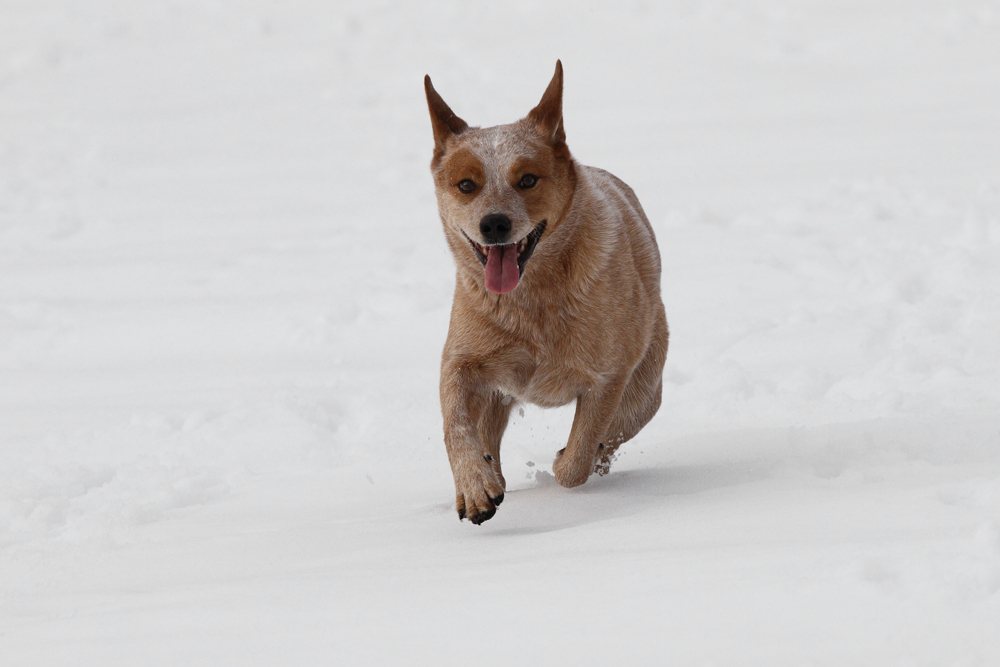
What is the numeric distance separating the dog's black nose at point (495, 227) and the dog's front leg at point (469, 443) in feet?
→ 1.91

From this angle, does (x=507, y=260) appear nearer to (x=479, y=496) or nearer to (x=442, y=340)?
(x=479, y=496)

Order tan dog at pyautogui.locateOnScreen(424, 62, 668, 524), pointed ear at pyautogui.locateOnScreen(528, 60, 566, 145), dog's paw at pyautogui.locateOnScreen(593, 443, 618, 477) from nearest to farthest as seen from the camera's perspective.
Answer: tan dog at pyautogui.locateOnScreen(424, 62, 668, 524), pointed ear at pyautogui.locateOnScreen(528, 60, 566, 145), dog's paw at pyautogui.locateOnScreen(593, 443, 618, 477)

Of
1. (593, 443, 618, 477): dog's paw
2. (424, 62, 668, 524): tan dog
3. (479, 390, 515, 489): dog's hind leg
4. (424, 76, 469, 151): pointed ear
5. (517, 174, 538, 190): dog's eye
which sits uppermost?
(424, 76, 469, 151): pointed ear

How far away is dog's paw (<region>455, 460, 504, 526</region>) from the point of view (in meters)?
3.87

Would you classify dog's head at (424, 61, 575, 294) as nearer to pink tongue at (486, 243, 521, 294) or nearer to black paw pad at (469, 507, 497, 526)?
pink tongue at (486, 243, 521, 294)

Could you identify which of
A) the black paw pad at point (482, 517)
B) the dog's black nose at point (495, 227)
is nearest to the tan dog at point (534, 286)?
the dog's black nose at point (495, 227)

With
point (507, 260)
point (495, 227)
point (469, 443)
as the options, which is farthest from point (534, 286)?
point (469, 443)

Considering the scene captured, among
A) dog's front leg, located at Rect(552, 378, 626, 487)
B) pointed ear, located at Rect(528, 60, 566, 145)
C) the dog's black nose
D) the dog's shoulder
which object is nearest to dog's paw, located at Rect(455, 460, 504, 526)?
dog's front leg, located at Rect(552, 378, 626, 487)

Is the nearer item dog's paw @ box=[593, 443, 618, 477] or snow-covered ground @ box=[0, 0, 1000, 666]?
snow-covered ground @ box=[0, 0, 1000, 666]

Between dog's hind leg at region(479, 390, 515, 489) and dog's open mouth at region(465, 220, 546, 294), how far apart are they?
2.51 ft

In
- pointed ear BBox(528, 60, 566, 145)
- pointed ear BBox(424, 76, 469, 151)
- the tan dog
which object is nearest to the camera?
the tan dog

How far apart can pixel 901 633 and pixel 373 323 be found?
5120mm

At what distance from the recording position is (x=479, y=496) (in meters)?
3.89

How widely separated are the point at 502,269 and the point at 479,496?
0.79m
